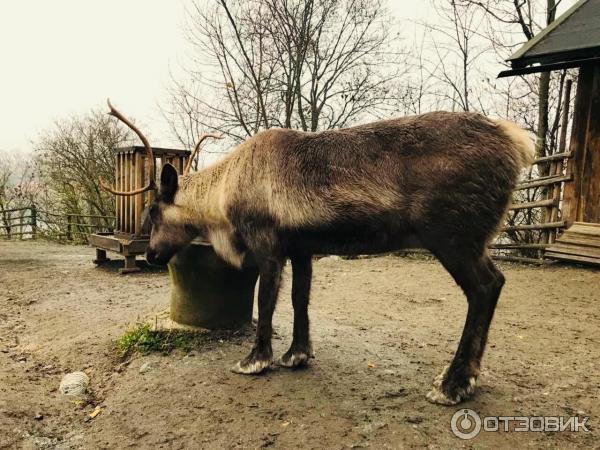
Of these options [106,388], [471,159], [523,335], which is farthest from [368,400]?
[523,335]

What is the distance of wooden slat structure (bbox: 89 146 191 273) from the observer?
25.6 ft

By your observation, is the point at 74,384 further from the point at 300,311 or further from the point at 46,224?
the point at 46,224

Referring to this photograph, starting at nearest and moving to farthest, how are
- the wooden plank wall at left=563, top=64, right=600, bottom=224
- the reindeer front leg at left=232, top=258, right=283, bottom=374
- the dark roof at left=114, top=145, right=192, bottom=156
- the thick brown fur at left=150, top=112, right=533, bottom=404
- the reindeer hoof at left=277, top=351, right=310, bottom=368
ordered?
the thick brown fur at left=150, top=112, right=533, bottom=404 → the reindeer front leg at left=232, top=258, right=283, bottom=374 → the reindeer hoof at left=277, top=351, right=310, bottom=368 → the wooden plank wall at left=563, top=64, right=600, bottom=224 → the dark roof at left=114, top=145, right=192, bottom=156

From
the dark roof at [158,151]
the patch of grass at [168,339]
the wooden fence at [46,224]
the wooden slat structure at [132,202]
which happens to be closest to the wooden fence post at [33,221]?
the wooden fence at [46,224]

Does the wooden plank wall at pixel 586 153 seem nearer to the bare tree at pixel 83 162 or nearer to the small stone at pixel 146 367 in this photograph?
the small stone at pixel 146 367

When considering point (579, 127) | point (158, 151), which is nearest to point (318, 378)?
point (158, 151)

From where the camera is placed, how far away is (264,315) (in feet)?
10.7

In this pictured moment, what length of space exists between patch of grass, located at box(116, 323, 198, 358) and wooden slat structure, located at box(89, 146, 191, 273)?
396 centimetres

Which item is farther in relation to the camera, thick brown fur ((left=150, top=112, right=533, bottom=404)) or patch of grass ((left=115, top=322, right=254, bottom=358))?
patch of grass ((left=115, top=322, right=254, bottom=358))

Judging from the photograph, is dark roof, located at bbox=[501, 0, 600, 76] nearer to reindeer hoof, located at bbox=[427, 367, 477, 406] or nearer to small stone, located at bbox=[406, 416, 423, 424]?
reindeer hoof, located at bbox=[427, 367, 477, 406]

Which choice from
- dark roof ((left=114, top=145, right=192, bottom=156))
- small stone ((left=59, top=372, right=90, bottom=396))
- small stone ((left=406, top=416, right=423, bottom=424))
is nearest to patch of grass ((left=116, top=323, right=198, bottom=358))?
small stone ((left=59, top=372, right=90, bottom=396))

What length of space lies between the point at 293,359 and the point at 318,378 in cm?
25

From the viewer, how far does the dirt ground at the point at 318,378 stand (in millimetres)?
2531

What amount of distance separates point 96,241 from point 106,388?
599 cm
